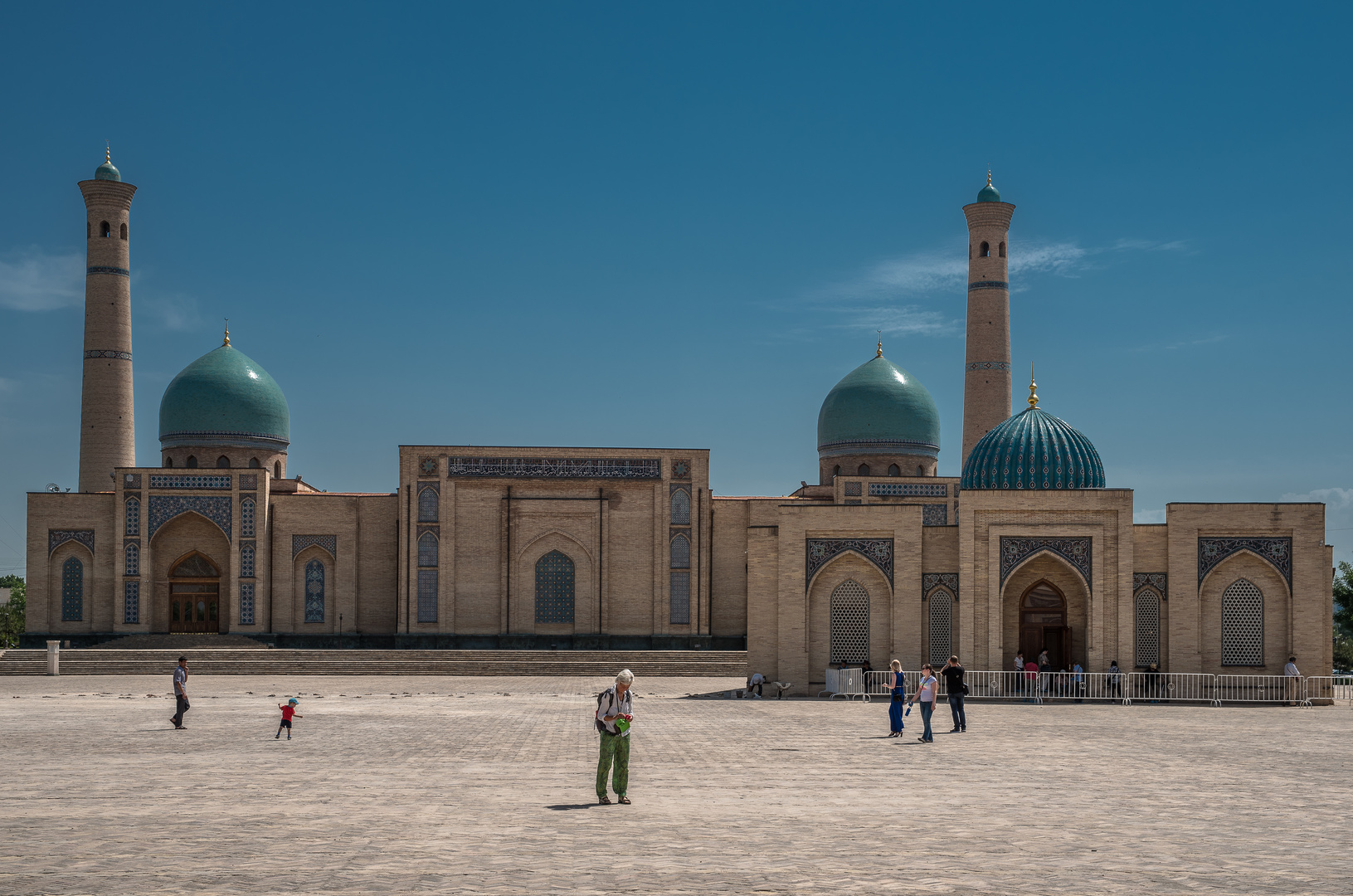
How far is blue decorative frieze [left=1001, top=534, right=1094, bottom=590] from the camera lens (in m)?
23.7

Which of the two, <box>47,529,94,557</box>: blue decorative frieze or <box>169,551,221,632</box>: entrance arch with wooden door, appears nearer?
<box>47,529,94,557</box>: blue decorative frieze

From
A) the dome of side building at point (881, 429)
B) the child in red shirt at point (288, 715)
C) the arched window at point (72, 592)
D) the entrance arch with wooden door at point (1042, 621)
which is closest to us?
the child in red shirt at point (288, 715)

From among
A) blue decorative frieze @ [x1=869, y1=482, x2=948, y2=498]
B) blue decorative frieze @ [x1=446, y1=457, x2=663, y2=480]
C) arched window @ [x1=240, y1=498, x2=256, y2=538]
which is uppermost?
blue decorative frieze @ [x1=446, y1=457, x2=663, y2=480]

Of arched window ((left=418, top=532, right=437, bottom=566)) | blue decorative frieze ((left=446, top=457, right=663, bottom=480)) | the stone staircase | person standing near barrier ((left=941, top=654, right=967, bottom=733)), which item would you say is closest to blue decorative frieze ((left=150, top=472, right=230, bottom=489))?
the stone staircase

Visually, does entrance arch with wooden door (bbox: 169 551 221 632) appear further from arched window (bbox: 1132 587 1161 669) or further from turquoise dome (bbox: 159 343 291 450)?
arched window (bbox: 1132 587 1161 669)

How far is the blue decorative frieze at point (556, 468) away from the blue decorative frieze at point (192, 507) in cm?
597

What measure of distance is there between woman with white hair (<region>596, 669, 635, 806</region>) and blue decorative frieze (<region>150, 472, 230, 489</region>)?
1071 inches

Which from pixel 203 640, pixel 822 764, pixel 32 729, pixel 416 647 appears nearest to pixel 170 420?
pixel 203 640

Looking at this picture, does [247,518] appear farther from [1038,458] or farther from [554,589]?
[1038,458]

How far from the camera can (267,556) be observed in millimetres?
34719

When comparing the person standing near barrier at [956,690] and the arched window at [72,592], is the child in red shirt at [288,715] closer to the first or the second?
the person standing near barrier at [956,690]

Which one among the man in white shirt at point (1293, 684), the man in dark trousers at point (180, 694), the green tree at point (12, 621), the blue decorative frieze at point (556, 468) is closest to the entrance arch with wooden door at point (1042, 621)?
the man in white shirt at point (1293, 684)

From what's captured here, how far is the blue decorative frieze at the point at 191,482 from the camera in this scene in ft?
113

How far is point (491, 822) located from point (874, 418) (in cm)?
3334
